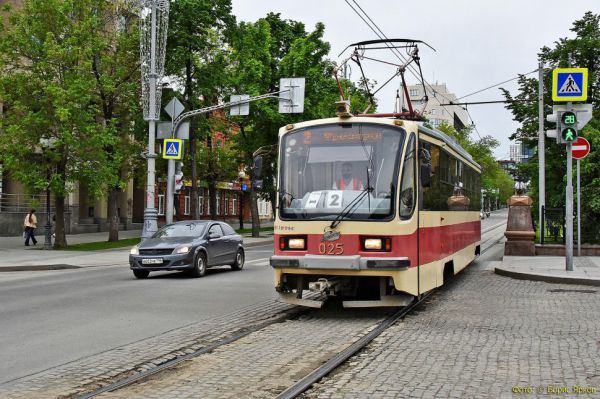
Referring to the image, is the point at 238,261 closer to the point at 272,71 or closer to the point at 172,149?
the point at 172,149

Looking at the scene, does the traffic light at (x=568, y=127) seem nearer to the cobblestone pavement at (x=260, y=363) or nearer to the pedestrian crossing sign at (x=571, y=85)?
the pedestrian crossing sign at (x=571, y=85)

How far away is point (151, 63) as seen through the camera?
2462cm

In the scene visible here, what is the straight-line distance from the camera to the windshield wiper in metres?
9.37

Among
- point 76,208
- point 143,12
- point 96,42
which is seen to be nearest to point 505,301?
point 143,12

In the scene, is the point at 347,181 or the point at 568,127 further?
the point at 568,127

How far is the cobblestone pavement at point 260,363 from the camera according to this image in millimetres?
5621

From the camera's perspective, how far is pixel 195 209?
36781 mm

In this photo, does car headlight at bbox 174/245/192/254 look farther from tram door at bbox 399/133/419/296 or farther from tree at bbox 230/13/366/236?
tree at bbox 230/13/366/236

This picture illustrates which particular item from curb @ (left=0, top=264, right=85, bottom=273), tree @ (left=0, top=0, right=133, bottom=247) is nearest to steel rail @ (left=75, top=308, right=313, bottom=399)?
curb @ (left=0, top=264, right=85, bottom=273)

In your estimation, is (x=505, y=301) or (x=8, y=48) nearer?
(x=505, y=301)

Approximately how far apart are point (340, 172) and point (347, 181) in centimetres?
18

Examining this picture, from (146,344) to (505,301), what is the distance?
262 inches

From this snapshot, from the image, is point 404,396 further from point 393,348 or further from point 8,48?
point 8,48

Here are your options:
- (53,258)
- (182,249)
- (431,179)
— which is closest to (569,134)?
(431,179)
